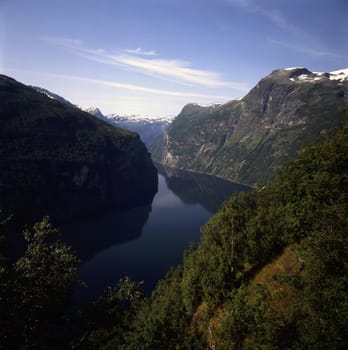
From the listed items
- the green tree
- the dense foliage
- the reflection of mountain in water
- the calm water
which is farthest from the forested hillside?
the reflection of mountain in water

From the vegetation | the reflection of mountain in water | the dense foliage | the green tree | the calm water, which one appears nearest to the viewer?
the dense foliage

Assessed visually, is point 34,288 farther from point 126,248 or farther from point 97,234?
point 97,234

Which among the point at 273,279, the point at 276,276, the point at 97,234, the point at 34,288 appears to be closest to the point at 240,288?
the point at 273,279

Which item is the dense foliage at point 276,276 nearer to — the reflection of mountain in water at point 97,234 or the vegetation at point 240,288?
the vegetation at point 240,288

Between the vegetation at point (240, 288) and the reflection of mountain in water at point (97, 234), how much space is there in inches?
3107

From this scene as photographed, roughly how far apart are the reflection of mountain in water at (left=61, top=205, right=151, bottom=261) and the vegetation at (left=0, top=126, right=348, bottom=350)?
7892 cm

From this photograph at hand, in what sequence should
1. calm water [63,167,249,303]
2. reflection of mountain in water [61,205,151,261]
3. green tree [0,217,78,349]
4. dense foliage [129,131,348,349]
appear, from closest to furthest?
dense foliage [129,131,348,349] → green tree [0,217,78,349] → calm water [63,167,249,303] → reflection of mountain in water [61,205,151,261]

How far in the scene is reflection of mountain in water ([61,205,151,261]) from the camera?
148250 mm

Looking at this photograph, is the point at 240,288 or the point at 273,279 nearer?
the point at 240,288

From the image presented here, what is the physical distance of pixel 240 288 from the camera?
42594 mm

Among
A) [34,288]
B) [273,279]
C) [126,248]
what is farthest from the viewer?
[126,248]

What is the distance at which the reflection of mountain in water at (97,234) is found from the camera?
486 ft

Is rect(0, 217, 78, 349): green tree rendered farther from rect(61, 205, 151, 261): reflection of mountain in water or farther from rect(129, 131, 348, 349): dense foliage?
rect(61, 205, 151, 261): reflection of mountain in water

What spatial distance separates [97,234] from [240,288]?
451 feet
